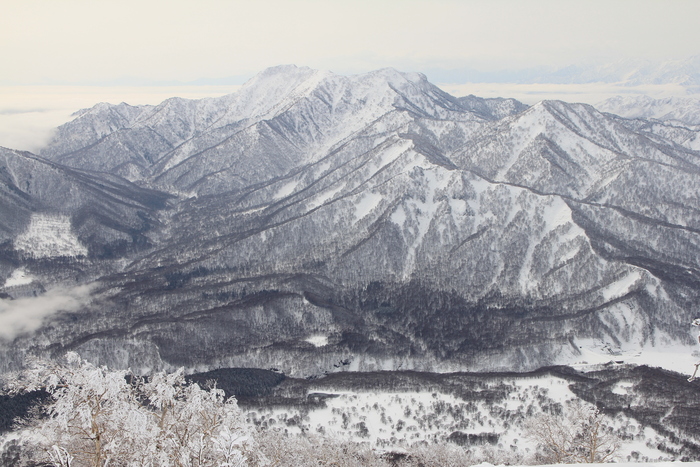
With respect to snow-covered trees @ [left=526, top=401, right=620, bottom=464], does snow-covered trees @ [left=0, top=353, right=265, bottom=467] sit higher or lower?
higher

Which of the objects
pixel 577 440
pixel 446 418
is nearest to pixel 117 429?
pixel 577 440

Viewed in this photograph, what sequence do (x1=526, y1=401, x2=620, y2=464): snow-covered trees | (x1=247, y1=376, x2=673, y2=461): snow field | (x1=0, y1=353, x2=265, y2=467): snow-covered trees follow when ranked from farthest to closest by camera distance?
1. (x1=247, y1=376, x2=673, y2=461): snow field
2. (x1=526, y1=401, x2=620, y2=464): snow-covered trees
3. (x1=0, y1=353, x2=265, y2=467): snow-covered trees

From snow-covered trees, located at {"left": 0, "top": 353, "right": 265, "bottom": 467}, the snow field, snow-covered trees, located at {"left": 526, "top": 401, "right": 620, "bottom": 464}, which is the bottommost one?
the snow field

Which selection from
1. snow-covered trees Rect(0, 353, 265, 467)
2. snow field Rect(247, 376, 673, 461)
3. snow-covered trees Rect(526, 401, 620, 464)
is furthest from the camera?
snow field Rect(247, 376, 673, 461)

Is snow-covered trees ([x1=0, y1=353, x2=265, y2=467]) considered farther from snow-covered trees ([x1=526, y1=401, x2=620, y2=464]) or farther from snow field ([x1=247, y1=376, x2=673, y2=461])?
snow field ([x1=247, y1=376, x2=673, y2=461])

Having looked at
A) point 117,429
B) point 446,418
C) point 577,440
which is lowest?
point 446,418

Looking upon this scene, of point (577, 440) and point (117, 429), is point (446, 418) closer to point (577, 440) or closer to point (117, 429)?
point (577, 440)

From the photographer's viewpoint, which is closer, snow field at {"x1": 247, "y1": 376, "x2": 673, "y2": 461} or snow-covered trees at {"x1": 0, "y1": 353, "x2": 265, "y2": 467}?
snow-covered trees at {"x1": 0, "y1": 353, "x2": 265, "y2": 467}

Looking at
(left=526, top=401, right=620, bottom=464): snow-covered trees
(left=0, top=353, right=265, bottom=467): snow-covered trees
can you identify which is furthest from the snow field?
(left=0, top=353, right=265, bottom=467): snow-covered trees

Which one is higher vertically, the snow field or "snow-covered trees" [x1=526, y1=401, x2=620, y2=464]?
"snow-covered trees" [x1=526, y1=401, x2=620, y2=464]
